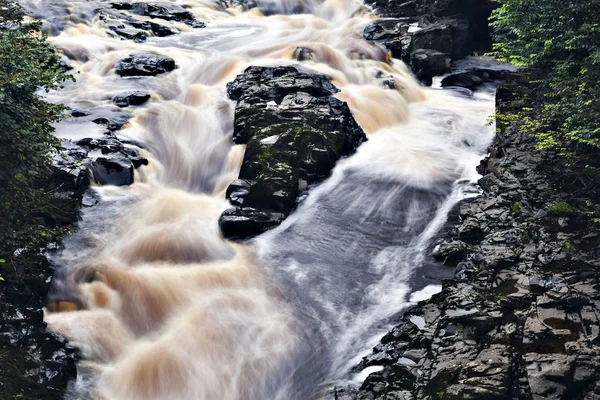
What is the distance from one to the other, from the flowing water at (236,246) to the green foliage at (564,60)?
9.83ft

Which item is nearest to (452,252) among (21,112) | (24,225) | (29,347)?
(29,347)

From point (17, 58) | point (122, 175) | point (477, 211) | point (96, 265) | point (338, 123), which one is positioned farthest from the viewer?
point (338, 123)

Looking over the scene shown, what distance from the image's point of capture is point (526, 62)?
1580 cm

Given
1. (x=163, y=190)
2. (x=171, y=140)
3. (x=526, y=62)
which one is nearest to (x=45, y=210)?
(x=163, y=190)

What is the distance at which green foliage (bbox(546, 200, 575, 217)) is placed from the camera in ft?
39.6

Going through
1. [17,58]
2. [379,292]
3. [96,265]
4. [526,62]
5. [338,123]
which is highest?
[526,62]

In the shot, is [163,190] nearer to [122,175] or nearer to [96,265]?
[122,175]

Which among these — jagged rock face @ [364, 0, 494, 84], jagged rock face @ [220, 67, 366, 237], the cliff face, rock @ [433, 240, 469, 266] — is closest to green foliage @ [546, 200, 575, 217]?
the cliff face

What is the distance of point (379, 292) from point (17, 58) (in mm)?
8617

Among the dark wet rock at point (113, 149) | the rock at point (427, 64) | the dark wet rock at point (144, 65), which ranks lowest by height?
the dark wet rock at point (113, 149)

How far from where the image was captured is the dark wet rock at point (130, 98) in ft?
62.8

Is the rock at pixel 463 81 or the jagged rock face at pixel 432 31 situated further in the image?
the jagged rock face at pixel 432 31

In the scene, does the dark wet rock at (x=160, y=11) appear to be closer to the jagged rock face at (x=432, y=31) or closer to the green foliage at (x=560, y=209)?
Answer: the jagged rock face at (x=432, y=31)

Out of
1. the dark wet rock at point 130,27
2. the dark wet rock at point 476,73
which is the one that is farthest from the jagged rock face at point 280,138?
the dark wet rock at point 130,27
